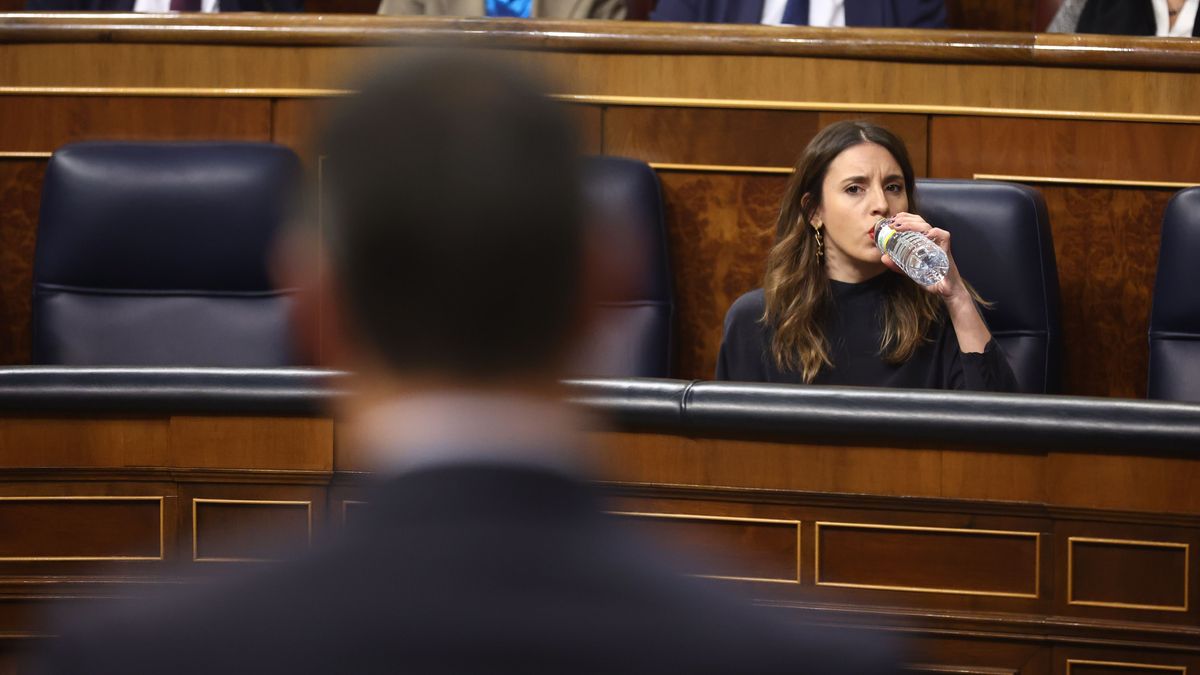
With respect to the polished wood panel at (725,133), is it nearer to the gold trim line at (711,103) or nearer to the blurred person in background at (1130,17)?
the gold trim line at (711,103)

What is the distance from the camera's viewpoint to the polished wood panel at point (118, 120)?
188 cm

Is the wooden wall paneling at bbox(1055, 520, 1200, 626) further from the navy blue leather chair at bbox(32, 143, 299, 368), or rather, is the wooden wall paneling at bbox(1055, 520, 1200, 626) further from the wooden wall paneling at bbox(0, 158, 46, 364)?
the wooden wall paneling at bbox(0, 158, 46, 364)

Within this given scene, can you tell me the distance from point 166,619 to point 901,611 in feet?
2.80

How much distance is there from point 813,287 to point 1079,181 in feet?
1.26

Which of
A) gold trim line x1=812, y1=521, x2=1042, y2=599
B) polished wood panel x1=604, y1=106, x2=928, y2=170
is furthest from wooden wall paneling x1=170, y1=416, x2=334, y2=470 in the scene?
polished wood panel x1=604, y1=106, x2=928, y2=170

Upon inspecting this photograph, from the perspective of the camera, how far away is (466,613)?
0.31m

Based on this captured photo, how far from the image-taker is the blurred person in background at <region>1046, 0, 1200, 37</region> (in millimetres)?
1919

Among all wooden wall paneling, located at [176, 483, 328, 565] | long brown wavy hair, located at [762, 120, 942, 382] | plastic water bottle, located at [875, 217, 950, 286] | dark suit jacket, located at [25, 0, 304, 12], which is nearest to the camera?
wooden wall paneling, located at [176, 483, 328, 565]

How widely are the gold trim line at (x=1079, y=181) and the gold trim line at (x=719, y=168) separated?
24 cm

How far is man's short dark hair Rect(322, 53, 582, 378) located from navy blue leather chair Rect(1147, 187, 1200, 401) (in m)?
1.36

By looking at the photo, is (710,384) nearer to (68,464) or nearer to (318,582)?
(68,464)

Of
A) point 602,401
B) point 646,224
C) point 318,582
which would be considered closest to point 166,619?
point 318,582

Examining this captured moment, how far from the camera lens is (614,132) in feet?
5.93

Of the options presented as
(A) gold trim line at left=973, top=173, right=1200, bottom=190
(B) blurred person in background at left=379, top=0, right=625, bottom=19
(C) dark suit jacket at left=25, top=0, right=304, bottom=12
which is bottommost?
(A) gold trim line at left=973, top=173, right=1200, bottom=190
